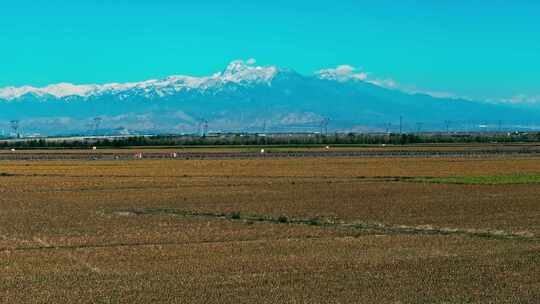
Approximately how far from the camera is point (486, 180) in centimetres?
4275

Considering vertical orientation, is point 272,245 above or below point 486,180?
above

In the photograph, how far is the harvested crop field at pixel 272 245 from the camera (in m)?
13.4

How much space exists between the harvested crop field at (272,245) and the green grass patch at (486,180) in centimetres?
366

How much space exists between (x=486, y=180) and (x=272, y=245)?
26.8 meters

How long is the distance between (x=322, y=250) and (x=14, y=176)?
3712cm

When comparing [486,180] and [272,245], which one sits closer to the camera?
[272,245]

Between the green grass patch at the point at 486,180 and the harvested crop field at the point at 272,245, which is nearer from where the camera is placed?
the harvested crop field at the point at 272,245

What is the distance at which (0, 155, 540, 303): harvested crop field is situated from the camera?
1341 cm

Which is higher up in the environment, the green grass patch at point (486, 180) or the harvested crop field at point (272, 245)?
the harvested crop field at point (272, 245)

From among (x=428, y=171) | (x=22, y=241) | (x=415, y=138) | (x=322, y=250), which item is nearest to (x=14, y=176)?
(x=428, y=171)

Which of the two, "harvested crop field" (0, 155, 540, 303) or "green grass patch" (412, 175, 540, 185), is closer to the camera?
"harvested crop field" (0, 155, 540, 303)

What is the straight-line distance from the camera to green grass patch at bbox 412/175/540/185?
41094 millimetres

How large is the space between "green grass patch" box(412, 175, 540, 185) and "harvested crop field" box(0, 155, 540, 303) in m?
3.66

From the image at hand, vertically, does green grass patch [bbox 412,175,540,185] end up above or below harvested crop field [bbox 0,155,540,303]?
below
